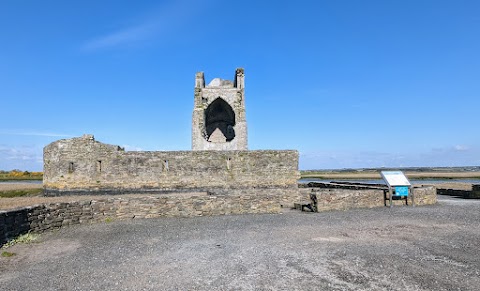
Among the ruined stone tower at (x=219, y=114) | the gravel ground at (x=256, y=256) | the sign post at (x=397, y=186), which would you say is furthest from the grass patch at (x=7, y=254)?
the ruined stone tower at (x=219, y=114)

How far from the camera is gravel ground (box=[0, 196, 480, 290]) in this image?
4977mm

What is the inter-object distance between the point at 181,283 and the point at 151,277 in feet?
2.14

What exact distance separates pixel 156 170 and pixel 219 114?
11785 mm

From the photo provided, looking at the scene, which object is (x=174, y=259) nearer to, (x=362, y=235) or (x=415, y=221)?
(x=362, y=235)

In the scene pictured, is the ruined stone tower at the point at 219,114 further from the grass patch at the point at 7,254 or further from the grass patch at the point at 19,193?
the grass patch at the point at 7,254

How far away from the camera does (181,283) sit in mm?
4988

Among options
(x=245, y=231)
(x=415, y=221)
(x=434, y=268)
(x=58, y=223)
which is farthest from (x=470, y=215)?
(x=58, y=223)

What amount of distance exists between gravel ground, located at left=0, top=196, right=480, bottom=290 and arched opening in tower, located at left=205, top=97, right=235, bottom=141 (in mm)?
19973

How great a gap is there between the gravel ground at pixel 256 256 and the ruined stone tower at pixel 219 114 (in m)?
15.6

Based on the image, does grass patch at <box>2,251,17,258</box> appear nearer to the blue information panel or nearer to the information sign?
the information sign

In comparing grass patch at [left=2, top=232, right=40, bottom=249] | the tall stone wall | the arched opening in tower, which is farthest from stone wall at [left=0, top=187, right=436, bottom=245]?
the arched opening in tower

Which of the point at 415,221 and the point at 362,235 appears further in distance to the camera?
the point at 415,221

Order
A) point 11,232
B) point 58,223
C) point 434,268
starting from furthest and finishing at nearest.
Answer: point 58,223 < point 11,232 < point 434,268

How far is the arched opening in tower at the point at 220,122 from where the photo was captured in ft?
97.2
